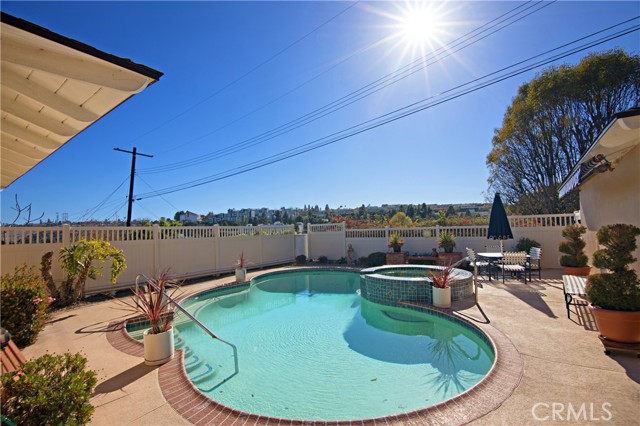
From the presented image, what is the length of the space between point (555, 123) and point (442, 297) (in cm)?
1533

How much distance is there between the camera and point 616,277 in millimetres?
3900

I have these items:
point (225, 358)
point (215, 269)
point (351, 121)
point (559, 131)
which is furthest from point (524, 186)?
point (225, 358)

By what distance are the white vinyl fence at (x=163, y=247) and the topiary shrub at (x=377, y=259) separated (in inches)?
174

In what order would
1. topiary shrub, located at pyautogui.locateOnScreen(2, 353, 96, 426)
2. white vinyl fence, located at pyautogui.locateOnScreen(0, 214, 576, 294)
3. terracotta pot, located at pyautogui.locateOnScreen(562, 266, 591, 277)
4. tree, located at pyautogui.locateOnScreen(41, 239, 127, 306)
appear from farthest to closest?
terracotta pot, located at pyautogui.locateOnScreen(562, 266, 591, 277)
white vinyl fence, located at pyautogui.locateOnScreen(0, 214, 576, 294)
tree, located at pyautogui.locateOnScreen(41, 239, 127, 306)
topiary shrub, located at pyautogui.locateOnScreen(2, 353, 96, 426)

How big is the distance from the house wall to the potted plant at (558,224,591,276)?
1.02ft

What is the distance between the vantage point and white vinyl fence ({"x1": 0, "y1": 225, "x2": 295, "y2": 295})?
296 inches

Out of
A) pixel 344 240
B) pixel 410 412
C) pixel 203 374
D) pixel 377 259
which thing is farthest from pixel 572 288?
pixel 344 240

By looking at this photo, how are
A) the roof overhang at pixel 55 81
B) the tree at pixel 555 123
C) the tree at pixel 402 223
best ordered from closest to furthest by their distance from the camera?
the roof overhang at pixel 55 81
the tree at pixel 555 123
the tree at pixel 402 223

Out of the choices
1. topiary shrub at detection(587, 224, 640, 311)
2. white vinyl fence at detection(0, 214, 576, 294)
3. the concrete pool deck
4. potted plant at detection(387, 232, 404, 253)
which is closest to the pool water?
the concrete pool deck

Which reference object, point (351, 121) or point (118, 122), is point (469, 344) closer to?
point (351, 121)

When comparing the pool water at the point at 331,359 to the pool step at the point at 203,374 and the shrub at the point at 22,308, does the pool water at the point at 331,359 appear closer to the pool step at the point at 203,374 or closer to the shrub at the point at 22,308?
the pool step at the point at 203,374

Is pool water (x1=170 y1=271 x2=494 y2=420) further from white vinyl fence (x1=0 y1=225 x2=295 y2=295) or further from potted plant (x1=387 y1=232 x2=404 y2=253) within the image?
potted plant (x1=387 y1=232 x2=404 y2=253)

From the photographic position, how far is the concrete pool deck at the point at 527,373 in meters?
2.69

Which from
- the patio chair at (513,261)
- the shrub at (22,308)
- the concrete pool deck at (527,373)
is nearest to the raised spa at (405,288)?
the concrete pool deck at (527,373)
